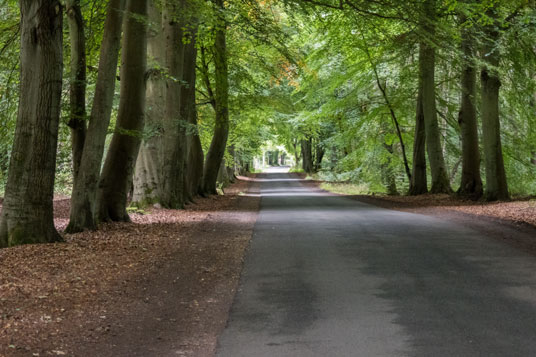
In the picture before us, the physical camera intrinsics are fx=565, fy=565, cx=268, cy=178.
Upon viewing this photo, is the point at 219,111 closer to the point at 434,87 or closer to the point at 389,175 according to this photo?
the point at 434,87

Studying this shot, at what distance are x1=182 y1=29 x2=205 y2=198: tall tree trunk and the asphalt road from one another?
10.4 m

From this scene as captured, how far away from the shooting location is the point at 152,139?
58.1 ft

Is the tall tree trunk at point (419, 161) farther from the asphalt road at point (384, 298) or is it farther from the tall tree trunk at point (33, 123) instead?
the tall tree trunk at point (33, 123)

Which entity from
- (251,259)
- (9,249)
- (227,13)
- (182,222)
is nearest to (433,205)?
(182,222)

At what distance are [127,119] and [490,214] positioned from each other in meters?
10.3

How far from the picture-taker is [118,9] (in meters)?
11.9

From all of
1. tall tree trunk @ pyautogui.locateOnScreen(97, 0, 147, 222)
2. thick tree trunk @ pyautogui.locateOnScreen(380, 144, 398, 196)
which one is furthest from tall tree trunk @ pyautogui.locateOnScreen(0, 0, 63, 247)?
thick tree trunk @ pyautogui.locateOnScreen(380, 144, 398, 196)

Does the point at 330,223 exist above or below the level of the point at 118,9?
below

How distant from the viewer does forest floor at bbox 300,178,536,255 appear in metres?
11.7

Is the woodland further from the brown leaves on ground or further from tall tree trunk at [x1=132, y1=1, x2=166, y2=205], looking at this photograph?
the brown leaves on ground

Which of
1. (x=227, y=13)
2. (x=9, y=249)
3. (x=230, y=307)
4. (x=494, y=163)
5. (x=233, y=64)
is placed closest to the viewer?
(x=230, y=307)

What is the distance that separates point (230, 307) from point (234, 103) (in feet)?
72.7

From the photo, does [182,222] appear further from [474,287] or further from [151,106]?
[474,287]

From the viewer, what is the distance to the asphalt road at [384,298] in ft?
16.3
